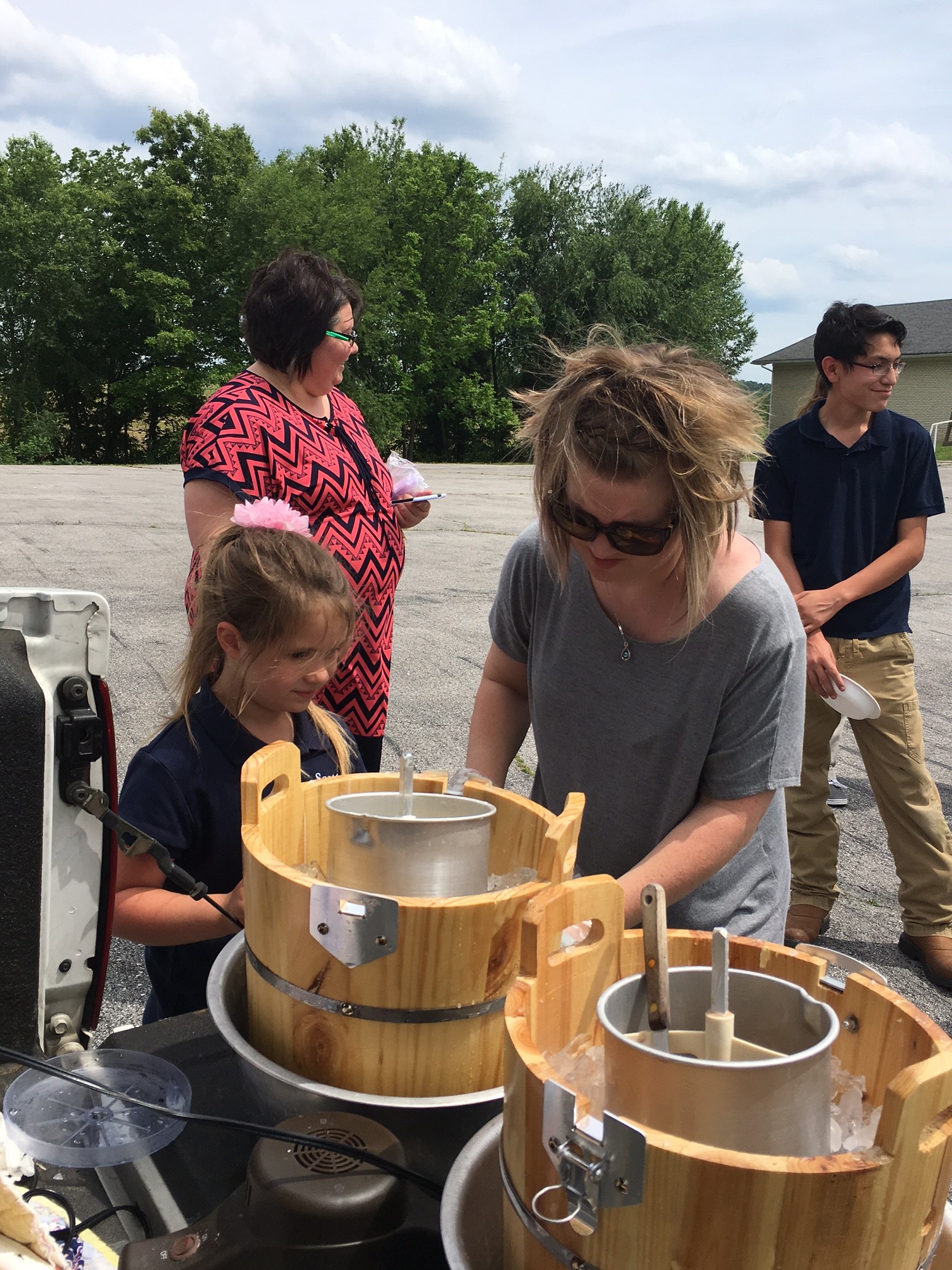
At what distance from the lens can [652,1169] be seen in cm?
61

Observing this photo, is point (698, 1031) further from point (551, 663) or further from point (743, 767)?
point (551, 663)

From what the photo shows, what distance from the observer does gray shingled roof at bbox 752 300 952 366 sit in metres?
41.3

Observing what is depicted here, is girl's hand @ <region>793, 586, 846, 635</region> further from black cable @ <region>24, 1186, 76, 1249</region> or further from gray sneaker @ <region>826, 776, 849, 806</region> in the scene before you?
black cable @ <region>24, 1186, 76, 1249</region>

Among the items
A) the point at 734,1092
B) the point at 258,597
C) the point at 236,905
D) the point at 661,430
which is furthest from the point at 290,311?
the point at 734,1092

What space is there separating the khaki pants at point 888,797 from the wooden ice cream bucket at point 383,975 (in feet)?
8.06

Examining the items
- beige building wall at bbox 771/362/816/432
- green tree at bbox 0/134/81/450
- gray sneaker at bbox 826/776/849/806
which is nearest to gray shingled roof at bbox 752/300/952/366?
beige building wall at bbox 771/362/816/432

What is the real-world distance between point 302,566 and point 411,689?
4.07 metres

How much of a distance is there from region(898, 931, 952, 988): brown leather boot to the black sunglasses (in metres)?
2.37

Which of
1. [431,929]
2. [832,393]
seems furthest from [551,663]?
[832,393]

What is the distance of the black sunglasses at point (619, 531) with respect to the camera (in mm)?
1350

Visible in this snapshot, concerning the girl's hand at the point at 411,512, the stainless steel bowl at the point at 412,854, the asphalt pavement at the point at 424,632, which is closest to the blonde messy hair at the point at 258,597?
the asphalt pavement at the point at 424,632

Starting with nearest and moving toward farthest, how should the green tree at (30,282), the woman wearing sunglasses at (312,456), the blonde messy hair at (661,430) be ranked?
the blonde messy hair at (661,430) < the woman wearing sunglasses at (312,456) < the green tree at (30,282)

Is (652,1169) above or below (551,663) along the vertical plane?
below

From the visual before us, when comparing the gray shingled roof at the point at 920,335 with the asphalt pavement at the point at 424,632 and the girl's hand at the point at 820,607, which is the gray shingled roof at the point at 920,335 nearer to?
the asphalt pavement at the point at 424,632
